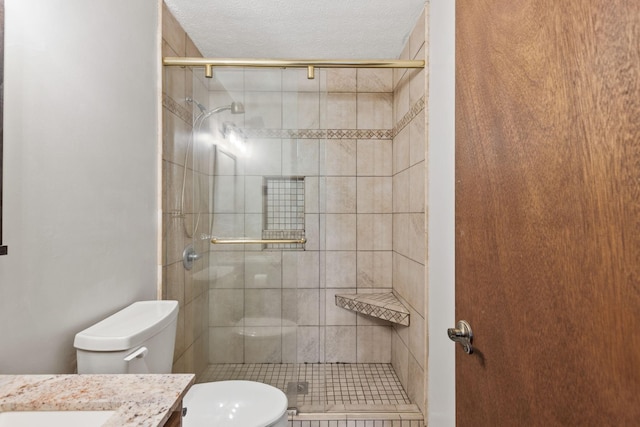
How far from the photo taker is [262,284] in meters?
1.80

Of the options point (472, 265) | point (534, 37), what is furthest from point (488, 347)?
point (534, 37)

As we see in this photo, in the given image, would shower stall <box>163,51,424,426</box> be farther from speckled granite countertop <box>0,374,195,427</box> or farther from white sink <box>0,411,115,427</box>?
white sink <box>0,411,115,427</box>

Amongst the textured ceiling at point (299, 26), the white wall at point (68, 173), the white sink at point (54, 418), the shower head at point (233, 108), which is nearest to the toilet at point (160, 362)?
the white wall at point (68, 173)

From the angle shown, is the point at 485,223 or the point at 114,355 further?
the point at 114,355

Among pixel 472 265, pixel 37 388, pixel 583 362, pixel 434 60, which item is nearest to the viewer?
pixel 583 362

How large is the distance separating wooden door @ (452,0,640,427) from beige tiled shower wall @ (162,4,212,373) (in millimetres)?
1329

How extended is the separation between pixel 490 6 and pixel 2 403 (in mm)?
1310

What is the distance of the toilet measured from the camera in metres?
1.06

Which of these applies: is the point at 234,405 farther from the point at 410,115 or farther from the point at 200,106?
Answer: the point at 410,115

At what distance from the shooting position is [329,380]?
90.0 inches

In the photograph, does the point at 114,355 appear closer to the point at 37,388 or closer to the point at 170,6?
the point at 37,388

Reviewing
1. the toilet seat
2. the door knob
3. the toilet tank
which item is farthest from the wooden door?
the toilet tank

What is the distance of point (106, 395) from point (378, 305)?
1789 mm

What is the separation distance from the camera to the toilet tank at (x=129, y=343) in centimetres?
105
